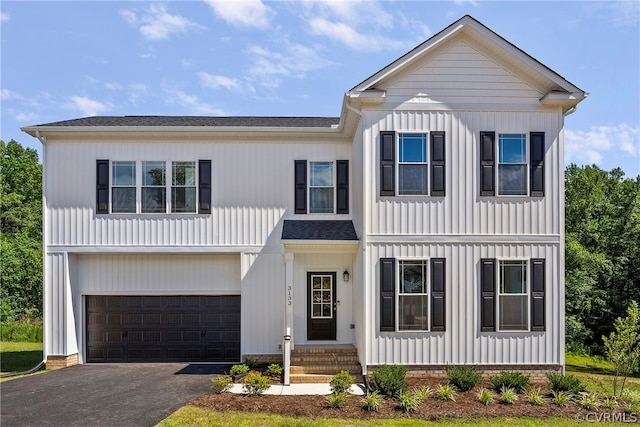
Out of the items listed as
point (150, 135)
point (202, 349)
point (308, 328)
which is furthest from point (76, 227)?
point (308, 328)

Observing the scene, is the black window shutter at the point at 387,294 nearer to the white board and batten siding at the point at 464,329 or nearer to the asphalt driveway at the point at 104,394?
the white board and batten siding at the point at 464,329

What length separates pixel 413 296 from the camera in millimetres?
10320

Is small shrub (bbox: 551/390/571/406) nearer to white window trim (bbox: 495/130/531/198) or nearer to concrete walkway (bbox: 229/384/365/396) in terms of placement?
concrete walkway (bbox: 229/384/365/396)

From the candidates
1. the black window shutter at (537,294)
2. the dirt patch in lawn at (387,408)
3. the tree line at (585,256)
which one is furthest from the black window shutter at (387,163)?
the tree line at (585,256)

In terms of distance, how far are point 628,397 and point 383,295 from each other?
5165 millimetres

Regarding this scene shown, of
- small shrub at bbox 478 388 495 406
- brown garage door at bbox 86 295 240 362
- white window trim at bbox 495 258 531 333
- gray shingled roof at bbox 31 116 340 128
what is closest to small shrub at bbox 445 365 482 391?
small shrub at bbox 478 388 495 406

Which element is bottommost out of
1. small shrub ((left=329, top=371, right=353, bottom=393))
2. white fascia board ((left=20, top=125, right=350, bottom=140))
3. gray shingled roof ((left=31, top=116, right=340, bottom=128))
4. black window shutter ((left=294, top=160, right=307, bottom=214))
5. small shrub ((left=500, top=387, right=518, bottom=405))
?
small shrub ((left=500, top=387, right=518, bottom=405))

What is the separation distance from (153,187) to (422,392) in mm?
8346

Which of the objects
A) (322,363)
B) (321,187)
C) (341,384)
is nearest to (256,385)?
(341,384)

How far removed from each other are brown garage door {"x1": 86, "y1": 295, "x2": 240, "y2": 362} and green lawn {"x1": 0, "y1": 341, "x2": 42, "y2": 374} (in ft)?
6.92

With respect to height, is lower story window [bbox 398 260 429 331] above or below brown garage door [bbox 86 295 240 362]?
above

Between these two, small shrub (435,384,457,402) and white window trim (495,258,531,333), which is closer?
small shrub (435,384,457,402)

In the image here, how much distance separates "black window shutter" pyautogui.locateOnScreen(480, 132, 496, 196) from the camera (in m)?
10.5

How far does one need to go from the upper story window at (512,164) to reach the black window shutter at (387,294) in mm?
2652
